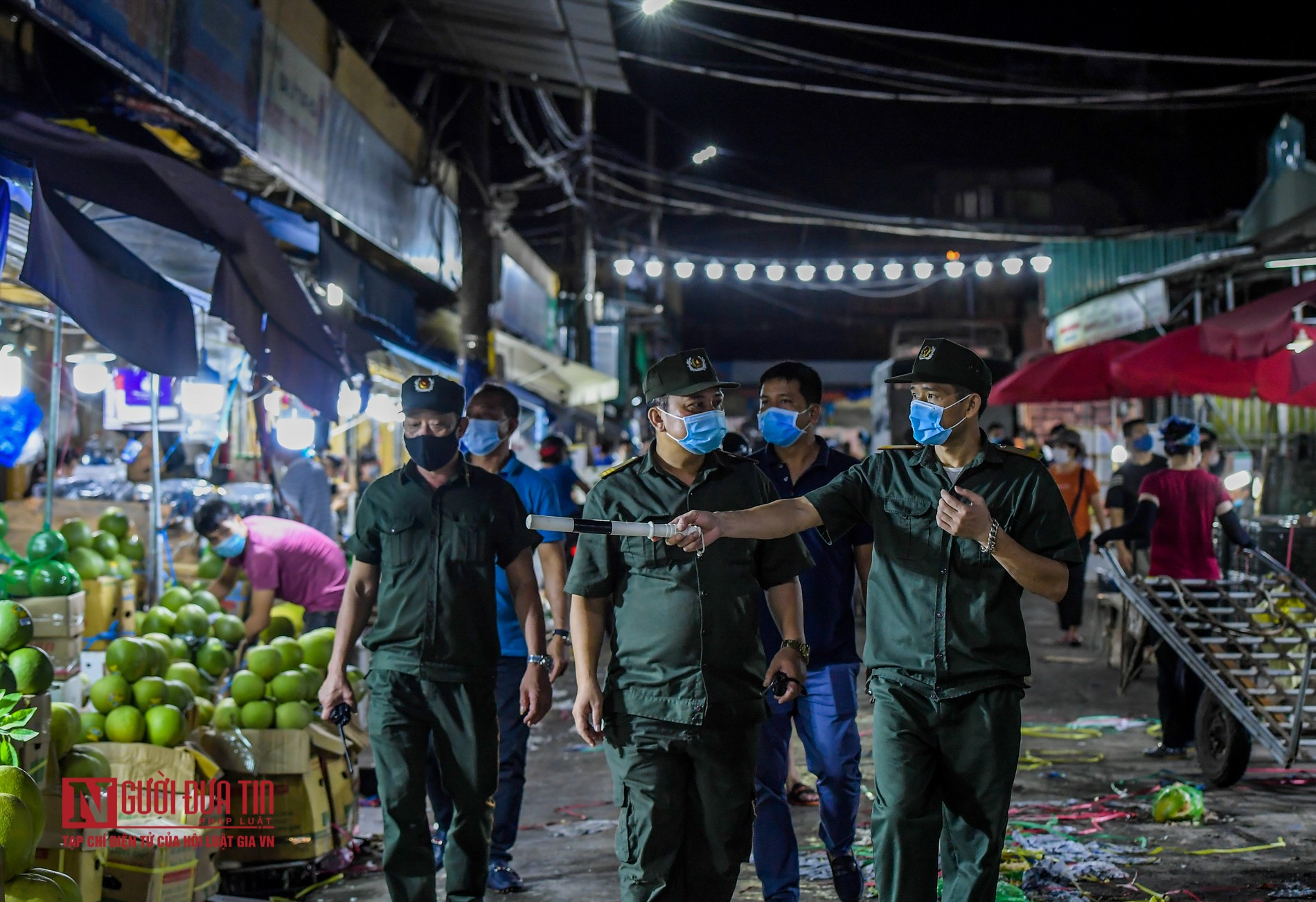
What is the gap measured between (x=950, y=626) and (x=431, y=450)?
225cm

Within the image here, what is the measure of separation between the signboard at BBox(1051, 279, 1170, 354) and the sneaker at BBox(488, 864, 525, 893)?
13052 mm

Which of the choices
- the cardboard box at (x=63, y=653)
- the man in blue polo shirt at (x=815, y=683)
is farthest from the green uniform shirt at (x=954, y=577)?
the cardboard box at (x=63, y=653)

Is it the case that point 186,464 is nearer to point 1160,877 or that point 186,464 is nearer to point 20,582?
point 20,582

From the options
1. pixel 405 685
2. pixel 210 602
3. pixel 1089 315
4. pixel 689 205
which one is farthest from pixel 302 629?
pixel 1089 315

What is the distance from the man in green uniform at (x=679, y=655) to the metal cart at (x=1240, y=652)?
3.66m

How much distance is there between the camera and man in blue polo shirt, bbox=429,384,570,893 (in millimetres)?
5266

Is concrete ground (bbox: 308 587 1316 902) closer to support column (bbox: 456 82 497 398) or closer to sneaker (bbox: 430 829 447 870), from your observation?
sneaker (bbox: 430 829 447 870)

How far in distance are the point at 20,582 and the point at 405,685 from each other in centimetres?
266

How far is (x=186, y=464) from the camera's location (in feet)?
42.3

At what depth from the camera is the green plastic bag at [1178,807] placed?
6387 mm

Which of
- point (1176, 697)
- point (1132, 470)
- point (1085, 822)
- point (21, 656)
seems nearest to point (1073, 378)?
point (1132, 470)

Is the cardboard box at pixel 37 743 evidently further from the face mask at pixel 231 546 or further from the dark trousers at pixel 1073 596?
the dark trousers at pixel 1073 596

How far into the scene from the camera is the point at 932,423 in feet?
12.8

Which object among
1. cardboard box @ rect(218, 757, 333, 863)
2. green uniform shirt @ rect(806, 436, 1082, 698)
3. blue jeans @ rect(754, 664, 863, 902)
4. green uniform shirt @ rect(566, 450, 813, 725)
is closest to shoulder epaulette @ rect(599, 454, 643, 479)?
green uniform shirt @ rect(566, 450, 813, 725)
